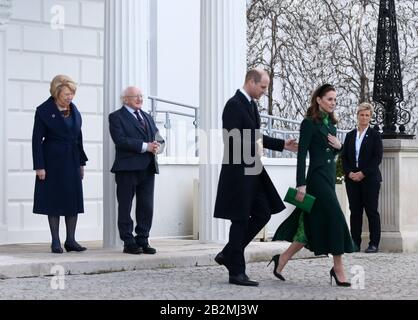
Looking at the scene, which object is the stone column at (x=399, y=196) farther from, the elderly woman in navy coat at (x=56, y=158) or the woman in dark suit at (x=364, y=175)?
the elderly woman in navy coat at (x=56, y=158)

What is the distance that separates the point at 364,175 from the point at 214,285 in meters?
4.59

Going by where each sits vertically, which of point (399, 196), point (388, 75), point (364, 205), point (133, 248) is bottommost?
point (133, 248)

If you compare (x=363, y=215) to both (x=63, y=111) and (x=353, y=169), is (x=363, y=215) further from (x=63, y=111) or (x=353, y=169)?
(x=63, y=111)

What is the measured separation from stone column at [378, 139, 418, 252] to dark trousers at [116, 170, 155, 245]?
422 centimetres

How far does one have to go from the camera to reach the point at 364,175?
13.6 metres

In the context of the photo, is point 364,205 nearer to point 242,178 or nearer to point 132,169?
point 132,169

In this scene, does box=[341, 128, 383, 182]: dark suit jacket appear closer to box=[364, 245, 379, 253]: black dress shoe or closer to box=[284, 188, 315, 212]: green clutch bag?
box=[364, 245, 379, 253]: black dress shoe

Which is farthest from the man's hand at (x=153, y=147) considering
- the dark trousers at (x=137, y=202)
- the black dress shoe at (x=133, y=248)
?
the black dress shoe at (x=133, y=248)

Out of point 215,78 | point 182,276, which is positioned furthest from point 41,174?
point 215,78

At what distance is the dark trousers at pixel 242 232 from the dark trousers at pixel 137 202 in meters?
1.68

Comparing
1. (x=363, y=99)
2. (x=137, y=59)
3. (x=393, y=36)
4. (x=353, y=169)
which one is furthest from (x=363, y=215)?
(x=363, y=99)

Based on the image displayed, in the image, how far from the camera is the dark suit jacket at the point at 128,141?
11047 mm

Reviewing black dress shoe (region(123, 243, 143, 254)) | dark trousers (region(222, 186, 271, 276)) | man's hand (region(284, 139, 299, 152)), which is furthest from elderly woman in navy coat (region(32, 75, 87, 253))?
man's hand (region(284, 139, 299, 152))

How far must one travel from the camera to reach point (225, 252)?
973 centimetres
